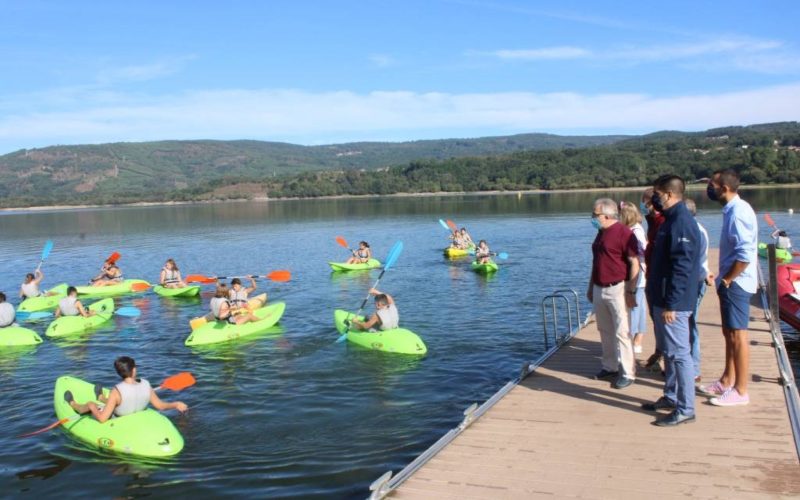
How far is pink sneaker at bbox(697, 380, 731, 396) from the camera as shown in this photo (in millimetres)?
6969

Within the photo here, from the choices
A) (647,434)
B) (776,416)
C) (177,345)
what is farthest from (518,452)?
(177,345)

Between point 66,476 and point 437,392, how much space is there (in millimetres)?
5411

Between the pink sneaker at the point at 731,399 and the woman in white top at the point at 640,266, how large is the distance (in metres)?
1.71

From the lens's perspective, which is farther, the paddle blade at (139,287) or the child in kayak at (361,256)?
the child in kayak at (361,256)

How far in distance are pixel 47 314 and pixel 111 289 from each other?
13.2 ft

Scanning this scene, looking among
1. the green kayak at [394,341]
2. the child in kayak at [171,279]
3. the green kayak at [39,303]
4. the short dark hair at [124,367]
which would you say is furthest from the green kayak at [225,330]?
the green kayak at [39,303]

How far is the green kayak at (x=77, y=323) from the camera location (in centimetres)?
1568

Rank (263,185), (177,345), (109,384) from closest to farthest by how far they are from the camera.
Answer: (109,384), (177,345), (263,185)

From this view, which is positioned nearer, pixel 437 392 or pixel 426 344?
pixel 437 392

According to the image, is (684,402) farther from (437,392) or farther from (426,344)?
(426,344)

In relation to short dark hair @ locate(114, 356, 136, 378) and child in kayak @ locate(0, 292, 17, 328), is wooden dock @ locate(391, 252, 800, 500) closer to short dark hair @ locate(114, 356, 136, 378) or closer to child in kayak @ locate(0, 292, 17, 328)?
short dark hair @ locate(114, 356, 136, 378)

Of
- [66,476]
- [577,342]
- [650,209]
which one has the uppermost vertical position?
[650,209]

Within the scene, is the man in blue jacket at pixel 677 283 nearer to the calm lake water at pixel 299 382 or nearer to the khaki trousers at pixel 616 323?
the khaki trousers at pixel 616 323

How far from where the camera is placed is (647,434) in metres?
6.20
